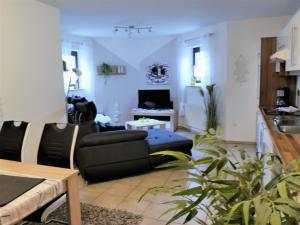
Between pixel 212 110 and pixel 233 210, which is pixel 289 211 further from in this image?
pixel 212 110

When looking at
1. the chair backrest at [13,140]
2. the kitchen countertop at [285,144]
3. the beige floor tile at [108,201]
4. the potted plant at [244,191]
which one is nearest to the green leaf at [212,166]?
the potted plant at [244,191]

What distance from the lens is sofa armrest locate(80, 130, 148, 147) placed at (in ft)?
11.2

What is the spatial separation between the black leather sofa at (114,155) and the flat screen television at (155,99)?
3098mm

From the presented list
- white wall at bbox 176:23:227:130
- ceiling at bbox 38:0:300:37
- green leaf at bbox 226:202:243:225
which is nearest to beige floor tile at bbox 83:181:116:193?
ceiling at bbox 38:0:300:37

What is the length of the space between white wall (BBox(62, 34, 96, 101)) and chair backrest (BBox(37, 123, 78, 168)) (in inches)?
152

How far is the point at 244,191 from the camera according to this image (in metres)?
0.77

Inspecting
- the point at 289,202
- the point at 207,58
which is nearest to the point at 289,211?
the point at 289,202

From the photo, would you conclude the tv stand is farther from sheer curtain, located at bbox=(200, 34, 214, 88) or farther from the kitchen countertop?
the kitchen countertop

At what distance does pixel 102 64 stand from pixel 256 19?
389 cm

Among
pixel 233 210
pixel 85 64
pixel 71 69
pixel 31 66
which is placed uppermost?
pixel 85 64

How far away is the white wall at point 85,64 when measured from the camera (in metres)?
6.35

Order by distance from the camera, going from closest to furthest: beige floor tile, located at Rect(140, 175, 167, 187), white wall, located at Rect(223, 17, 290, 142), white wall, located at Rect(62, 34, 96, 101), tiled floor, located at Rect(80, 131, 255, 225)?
tiled floor, located at Rect(80, 131, 255, 225), beige floor tile, located at Rect(140, 175, 167, 187), white wall, located at Rect(223, 17, 290, 142), white wall, located at Rect(62, 34, 96, 101)

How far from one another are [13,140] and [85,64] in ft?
14.6

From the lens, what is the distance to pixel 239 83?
523 cm
